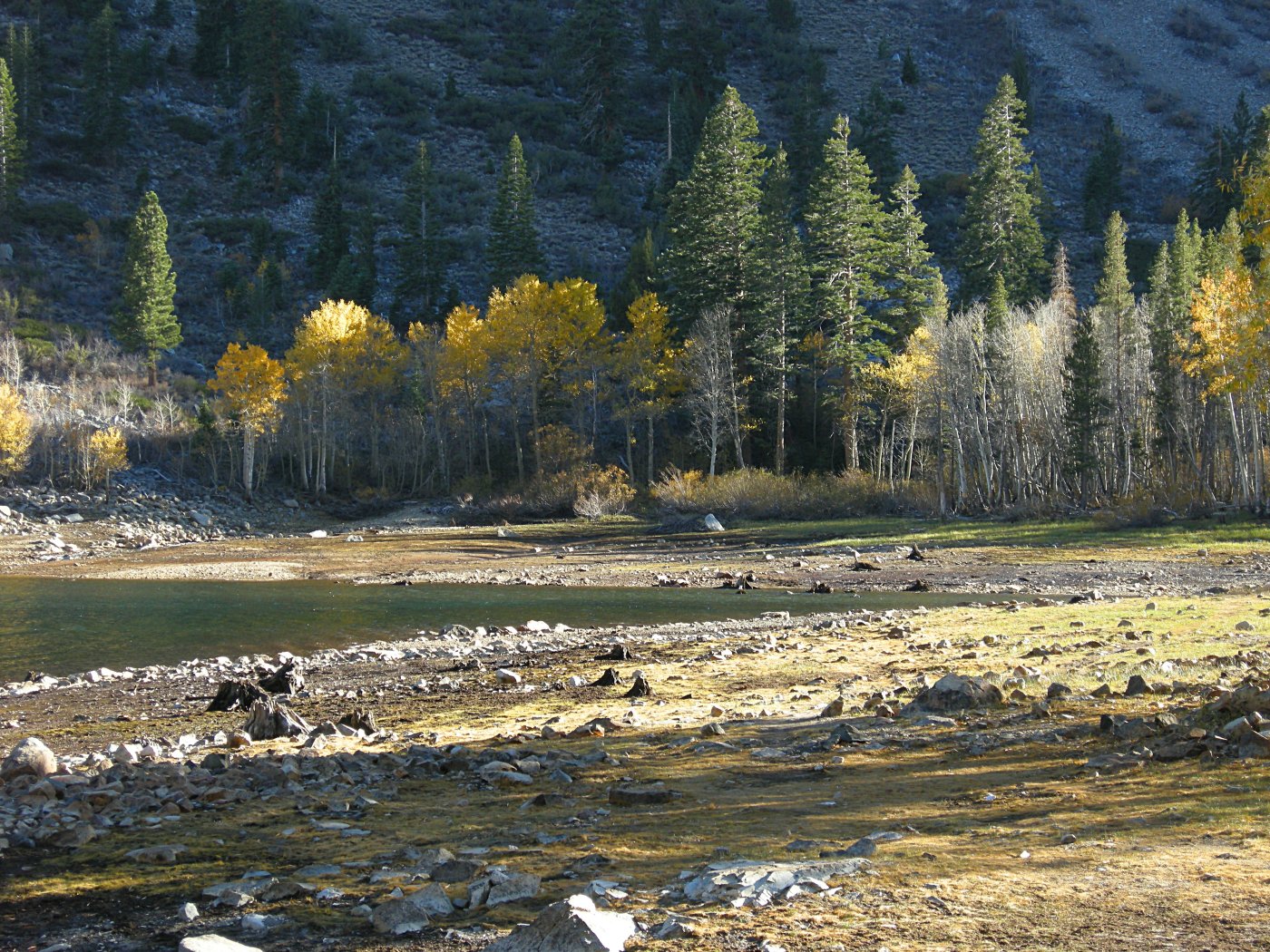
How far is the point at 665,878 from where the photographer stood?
5.22 meters

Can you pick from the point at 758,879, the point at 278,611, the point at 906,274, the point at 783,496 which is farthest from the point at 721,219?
the point at 758,879

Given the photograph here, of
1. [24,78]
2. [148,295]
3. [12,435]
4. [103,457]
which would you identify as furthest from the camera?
[24,78]

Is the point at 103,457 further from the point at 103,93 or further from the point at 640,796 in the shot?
the point at 103,93

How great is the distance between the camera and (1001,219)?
65.0 metres

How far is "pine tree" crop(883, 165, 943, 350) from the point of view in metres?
55.1

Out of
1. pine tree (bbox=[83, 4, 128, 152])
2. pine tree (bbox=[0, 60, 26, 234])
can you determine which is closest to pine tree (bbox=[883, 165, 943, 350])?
pine tree (bbox=[0, 60, 26, 234])

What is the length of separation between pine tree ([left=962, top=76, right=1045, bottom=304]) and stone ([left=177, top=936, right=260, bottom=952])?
63655 millimetres

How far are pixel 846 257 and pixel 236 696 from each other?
150 ft

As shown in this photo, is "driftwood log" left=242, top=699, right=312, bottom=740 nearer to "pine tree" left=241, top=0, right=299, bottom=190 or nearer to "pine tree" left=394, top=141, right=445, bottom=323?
"pine tree" left=394, top=141, right=445, bottom=323

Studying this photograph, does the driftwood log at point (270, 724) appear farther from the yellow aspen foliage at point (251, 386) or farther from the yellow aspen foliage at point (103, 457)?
the yellow aspen foliage at point (251, 386)

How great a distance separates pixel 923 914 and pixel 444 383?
57.2 m

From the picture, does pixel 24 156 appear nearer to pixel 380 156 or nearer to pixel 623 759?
pixel 380 156

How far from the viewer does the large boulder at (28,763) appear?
8125mm

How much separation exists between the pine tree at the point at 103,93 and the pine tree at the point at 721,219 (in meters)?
62.3
